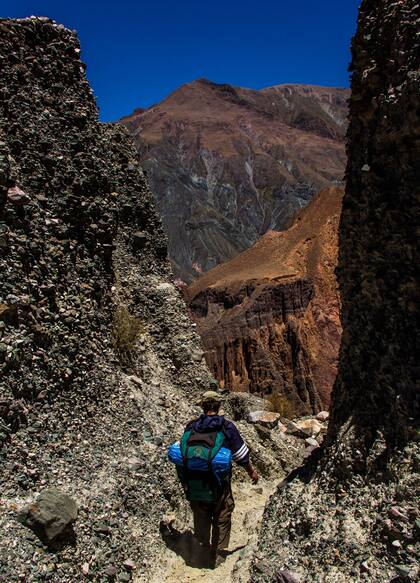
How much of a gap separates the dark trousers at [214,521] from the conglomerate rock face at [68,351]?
1.36ft

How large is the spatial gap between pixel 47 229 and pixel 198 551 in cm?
337

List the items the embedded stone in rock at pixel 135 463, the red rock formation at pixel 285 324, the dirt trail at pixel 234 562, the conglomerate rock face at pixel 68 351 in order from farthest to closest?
the red rock formation at pixel 285 324 → the embedded stone in rock at pixel 135 463 → the dirt trail at pixel 234 562 → the conglomerate rock face at pixel 68 351

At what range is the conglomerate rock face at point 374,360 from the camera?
3.90 m

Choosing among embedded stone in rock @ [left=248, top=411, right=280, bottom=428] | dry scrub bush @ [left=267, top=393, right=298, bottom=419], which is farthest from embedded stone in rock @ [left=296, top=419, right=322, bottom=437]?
dry scrub bush @ [left=267, top=393, right=298, bottom=419]

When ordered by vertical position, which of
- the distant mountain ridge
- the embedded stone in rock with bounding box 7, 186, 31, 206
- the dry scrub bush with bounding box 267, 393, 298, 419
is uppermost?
the distant mountain ridge

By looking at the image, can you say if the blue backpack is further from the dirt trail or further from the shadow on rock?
the shadow on rock

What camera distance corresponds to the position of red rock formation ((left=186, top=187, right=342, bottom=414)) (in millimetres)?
24844

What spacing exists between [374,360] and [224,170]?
142 m

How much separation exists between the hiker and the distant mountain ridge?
317 feet

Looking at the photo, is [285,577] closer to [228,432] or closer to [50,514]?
[228,432]

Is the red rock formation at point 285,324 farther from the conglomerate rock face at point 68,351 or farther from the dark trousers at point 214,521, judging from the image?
the dark trousers at point 214,521

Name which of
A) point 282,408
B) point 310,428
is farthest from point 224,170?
point 310,428

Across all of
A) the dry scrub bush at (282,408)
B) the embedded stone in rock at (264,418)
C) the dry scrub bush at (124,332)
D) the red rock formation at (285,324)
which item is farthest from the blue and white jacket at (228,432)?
the red rock formation at (285,324)

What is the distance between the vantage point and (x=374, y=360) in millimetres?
4531
